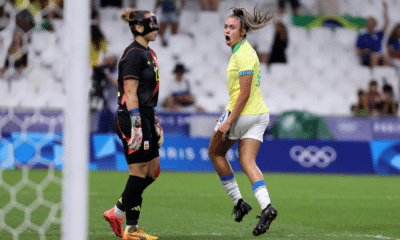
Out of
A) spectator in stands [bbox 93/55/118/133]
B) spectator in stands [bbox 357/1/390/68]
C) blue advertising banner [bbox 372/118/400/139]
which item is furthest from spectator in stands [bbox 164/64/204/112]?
spectator in stands [bbox 357/1/390/68]

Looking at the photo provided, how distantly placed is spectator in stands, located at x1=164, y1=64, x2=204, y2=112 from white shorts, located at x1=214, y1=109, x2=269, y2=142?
8.92m

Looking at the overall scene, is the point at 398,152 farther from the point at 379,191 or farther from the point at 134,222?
the point at 134,222

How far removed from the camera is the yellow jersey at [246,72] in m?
4.50

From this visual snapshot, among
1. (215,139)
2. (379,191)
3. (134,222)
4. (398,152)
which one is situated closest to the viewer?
(134,222)

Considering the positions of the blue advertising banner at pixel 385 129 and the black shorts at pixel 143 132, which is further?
the blue advertising banner at pixel 385 129

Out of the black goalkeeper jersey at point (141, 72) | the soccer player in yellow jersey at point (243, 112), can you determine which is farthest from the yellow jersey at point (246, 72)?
the black goalkeeper jersey at point (141, 72)

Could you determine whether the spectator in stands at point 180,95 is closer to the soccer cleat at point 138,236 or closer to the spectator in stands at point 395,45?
the spectator in stands at point 395,45

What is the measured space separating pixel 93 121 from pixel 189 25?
5.78 metres

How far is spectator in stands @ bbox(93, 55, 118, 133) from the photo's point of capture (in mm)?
11531

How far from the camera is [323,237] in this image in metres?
4.46

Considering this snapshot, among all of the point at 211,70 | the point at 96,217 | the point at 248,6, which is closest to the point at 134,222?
the point at 96,217

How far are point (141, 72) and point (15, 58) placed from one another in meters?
5.83

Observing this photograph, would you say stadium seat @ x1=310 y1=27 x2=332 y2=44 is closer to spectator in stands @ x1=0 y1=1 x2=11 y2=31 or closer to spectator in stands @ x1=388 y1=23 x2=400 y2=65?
spectator in stands @ x1=388 y1=23 x2=400 y2=65

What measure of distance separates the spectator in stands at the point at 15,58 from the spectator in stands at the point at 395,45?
1120cm
